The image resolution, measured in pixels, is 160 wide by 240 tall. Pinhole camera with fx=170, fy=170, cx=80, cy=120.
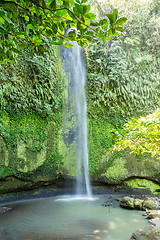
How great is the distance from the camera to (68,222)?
156 inches

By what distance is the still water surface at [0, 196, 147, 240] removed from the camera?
329cm

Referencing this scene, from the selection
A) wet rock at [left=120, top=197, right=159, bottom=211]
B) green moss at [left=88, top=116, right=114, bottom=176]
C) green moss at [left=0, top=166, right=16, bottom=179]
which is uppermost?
green moss at [left=88, top=116, right=114, bottom=176]

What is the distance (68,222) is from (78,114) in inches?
199

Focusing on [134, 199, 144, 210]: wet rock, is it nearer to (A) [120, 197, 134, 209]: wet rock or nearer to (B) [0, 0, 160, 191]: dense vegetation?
(A) [120, 197, 134, 209]: wet rock

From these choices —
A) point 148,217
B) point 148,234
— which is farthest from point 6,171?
point 148,234

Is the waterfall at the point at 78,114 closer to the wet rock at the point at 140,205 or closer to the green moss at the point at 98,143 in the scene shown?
the green moss at the point at 98,143

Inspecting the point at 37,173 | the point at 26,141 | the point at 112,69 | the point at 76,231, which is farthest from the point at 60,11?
the point at 112,69

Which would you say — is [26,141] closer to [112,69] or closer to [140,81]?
[112,69]

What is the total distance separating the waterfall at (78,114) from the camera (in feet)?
24.5

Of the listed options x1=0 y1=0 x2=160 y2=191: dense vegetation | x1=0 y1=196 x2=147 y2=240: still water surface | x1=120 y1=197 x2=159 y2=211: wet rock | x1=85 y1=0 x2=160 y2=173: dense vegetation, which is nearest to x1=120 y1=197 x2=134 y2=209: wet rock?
x1=120 y1=197 x2=159 y2=211: wet rock

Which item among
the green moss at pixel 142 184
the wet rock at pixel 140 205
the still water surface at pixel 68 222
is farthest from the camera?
the green moss at pixel 142 184

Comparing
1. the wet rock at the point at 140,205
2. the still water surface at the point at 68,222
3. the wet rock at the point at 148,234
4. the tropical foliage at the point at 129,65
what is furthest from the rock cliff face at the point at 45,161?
the wet rock at the point at 148,234

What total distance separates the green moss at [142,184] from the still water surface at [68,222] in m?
2.51

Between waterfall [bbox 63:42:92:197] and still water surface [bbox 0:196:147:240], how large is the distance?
2.16 meters
